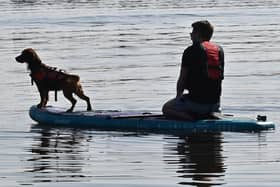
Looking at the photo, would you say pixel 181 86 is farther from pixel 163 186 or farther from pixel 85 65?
pixel 85 65

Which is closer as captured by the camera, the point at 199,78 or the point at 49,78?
the point at 199,78

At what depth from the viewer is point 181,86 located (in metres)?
13.0

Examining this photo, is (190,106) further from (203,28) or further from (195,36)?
(203,28)

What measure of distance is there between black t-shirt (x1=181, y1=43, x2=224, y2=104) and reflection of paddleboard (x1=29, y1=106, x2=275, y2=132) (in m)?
0.30

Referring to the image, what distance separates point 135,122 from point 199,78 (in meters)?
1.11

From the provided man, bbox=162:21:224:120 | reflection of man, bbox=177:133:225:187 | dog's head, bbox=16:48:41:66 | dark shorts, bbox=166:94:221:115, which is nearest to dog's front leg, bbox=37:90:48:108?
dog's head, bbox=16:48:41:66

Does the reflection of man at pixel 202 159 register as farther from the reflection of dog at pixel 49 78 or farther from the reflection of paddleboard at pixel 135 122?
the reflection of dog at pixel 49 78

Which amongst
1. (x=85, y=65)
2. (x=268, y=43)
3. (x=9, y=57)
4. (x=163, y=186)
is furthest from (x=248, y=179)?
(x=268, y=43)

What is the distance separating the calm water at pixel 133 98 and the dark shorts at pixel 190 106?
49 centimetres

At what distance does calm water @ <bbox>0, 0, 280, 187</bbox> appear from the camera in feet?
33.1

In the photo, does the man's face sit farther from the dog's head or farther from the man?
the dog's head

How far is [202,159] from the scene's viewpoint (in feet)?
36.3

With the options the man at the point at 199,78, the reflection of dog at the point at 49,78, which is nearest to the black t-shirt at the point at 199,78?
the man at the point at 199,78

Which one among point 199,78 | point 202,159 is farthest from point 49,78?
point 202,159
